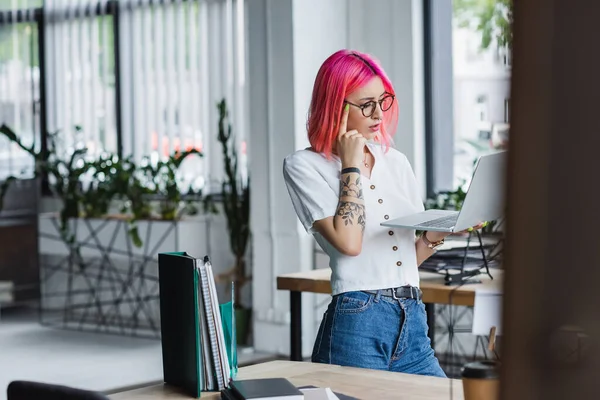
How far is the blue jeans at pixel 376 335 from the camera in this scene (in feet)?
6.59

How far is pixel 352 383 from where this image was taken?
184 cm

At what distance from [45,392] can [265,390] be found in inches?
15.0

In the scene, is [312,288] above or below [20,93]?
below

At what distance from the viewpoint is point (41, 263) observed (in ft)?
26.2

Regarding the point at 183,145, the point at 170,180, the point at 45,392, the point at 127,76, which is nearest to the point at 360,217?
the point at 45,392

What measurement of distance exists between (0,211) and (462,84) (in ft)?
13.2

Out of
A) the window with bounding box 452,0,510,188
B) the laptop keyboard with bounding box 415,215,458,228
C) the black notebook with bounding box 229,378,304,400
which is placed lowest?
the black notebook with bounding box 229,378,304,400

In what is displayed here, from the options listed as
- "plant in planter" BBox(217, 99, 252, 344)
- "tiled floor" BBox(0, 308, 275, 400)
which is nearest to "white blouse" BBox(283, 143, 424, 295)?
"tiled floor" BBox(0, 308, 275, 400)

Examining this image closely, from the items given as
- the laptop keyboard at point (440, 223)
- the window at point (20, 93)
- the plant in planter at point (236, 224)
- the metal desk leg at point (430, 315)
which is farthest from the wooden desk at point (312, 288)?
the window at point (20, 93)

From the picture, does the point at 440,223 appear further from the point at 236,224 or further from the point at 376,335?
the point at 236,224

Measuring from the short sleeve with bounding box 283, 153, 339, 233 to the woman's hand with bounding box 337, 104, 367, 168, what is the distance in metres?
0.07

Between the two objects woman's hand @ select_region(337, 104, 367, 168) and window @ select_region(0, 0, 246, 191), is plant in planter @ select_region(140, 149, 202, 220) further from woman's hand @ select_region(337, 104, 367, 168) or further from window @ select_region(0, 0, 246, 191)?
woman's hand @ select_region(337, 104, 367, 168)

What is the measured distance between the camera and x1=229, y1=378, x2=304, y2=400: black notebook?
5.13 ft

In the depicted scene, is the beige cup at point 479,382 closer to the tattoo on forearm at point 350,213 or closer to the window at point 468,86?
the tattoo on forearm at point 350,213
